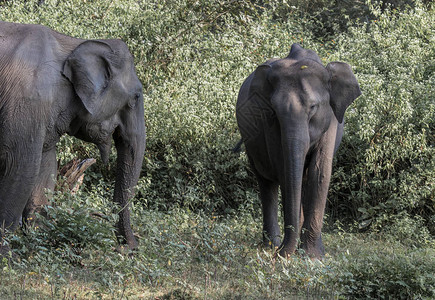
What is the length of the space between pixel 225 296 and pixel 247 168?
5496 mm

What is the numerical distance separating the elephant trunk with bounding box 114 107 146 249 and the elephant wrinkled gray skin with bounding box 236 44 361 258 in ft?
4.79

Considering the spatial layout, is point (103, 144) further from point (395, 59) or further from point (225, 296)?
point (395, 59)

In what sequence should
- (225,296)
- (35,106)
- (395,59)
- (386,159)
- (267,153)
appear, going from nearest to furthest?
(225,296)
(35,106)
(267,153)
(386,159)
(395,59)

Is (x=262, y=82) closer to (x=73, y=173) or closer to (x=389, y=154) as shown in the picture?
(x=73, y=173)

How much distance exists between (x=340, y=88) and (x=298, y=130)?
3.22 ft

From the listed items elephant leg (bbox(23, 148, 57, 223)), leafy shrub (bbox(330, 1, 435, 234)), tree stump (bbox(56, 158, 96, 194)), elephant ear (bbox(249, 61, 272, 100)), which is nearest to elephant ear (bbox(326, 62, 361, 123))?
elephant ear (bbox(249, 61, 272, 100))

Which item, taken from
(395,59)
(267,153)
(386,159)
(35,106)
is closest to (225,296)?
(35,106)

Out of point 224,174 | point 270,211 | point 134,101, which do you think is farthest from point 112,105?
point 224,174

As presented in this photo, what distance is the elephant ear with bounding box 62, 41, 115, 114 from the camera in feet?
23.1

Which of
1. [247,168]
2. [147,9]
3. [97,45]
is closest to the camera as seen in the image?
[97,45]

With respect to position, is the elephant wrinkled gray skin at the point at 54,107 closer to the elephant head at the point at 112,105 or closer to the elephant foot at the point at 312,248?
the elephant head at the point at 112,105

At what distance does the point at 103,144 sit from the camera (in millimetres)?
7520

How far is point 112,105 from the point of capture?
736 cm

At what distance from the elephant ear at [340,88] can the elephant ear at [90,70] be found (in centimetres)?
250
